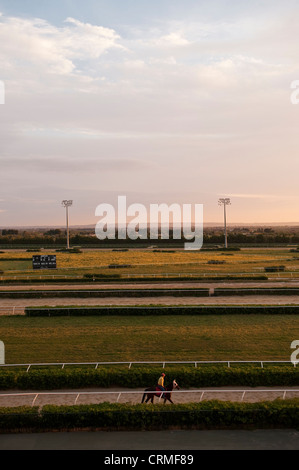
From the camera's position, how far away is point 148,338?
16562mm

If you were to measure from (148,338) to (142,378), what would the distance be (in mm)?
4597

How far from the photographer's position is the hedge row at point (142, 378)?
11898 millimetres

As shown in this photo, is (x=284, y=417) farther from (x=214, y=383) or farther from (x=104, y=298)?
(x=104, y=298)

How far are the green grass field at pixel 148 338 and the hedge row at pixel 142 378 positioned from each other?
1.97m

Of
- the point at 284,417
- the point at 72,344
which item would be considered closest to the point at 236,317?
the point at 72,344

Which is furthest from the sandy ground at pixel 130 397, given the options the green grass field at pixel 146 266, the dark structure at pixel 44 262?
the green grass field at pixel 146 266

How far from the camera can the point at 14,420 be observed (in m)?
9.53

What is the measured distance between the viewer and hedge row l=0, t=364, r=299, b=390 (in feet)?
39.0

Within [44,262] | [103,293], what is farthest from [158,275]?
[44,262]

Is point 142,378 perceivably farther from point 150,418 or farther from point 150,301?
point 150,301

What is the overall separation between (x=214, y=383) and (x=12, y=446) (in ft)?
19.4

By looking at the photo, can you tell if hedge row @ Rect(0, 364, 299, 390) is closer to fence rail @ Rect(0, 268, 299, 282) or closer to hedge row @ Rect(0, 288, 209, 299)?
hedge row @ Rect(0, 288, 209, 299)
